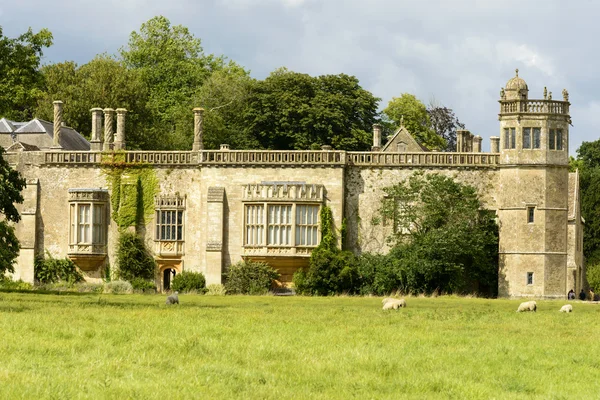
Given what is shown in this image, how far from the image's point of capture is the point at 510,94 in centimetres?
5197

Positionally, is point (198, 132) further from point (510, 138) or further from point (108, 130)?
point (510, 138)

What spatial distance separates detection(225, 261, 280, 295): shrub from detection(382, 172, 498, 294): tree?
565 cm

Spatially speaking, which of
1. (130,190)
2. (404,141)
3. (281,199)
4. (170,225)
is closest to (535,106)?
(281,199)

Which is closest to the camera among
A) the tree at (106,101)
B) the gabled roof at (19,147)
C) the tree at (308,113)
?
Answer: the gabled roof at (19,147)

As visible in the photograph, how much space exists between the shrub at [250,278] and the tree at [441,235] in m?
5.65

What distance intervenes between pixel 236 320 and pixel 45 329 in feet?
17.1

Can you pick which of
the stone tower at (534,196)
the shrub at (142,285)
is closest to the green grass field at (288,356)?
the stone tower at (534,196)

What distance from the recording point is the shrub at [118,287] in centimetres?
5086

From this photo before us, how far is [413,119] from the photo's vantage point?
85.6 m

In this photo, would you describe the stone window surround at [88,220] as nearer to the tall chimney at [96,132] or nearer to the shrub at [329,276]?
the tall chimney at [96,132]

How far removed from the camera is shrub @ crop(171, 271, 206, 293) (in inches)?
2061

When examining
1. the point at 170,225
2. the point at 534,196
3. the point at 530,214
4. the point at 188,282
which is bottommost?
the point at 188,282

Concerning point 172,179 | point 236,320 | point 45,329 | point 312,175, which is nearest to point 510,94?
point 312,175

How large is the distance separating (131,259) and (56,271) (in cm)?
351
